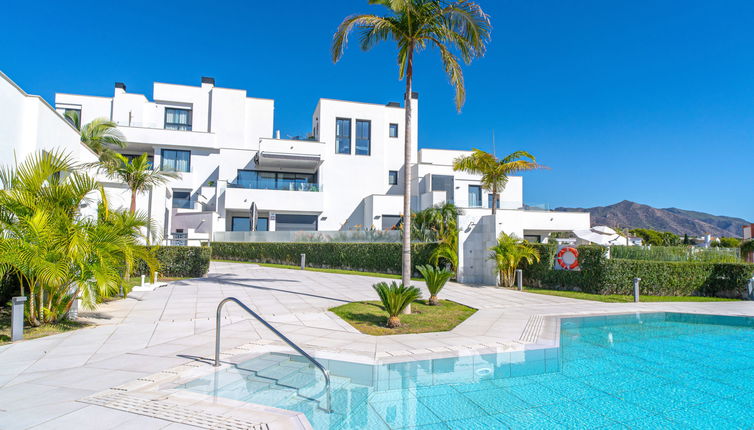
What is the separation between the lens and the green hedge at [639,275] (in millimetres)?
14938

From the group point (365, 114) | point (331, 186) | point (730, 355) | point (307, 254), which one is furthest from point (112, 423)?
point (365, 114)

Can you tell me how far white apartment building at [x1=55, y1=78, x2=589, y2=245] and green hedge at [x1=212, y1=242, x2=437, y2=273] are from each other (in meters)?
3.12

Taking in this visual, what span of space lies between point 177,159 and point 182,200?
3960 mm

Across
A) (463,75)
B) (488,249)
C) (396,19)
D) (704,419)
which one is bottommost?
(704,419)

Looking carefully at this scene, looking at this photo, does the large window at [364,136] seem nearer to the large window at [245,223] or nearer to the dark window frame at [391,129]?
the dark window frame at [391,129]

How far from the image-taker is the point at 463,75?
1123cm

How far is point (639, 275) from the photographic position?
15234mm

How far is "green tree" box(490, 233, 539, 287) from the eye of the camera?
15.7 meters

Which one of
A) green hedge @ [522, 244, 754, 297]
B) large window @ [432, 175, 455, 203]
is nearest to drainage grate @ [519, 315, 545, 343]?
green hedge @ [522, 244, 754, 297]

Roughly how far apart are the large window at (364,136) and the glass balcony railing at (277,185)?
585 centimetres

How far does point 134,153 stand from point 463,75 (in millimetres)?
33692

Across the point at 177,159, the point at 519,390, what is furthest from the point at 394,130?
the point at 519,390

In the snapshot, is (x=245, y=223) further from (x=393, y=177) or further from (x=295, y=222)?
(x=393, y=177)

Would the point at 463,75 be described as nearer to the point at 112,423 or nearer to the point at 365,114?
the point at 112,423
